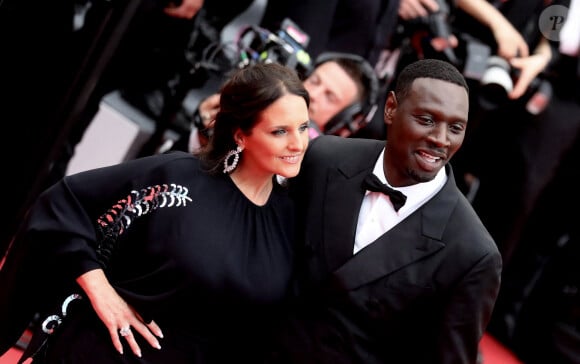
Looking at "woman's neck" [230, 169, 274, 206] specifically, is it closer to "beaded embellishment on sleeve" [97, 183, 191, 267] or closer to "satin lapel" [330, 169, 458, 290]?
"beaded embellishment on sleeve" [97, 183, 191, 267]

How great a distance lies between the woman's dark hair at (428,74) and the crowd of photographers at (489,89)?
0.71 m

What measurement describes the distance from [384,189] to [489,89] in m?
0.82

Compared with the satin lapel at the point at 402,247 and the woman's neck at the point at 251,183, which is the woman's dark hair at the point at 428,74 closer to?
the satin lapel at the point at 402,247

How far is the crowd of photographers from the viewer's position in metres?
2.21

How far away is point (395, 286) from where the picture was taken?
1.31m

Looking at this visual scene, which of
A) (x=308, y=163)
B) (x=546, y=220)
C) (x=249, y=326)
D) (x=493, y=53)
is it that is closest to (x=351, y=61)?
(x=493, y=53)

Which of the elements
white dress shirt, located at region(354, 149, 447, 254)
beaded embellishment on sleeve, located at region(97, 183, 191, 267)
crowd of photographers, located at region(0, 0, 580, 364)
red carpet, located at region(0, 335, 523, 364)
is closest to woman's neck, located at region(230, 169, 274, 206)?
beaded embellishment on sleeve, located at region(97, 183, 191, 267)

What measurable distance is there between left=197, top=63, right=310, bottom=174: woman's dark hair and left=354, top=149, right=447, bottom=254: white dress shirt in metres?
0.27

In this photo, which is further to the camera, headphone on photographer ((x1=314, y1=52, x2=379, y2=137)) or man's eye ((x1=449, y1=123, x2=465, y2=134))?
headphone on photographer ((x1=314, y1=52, x2=379, y2=137))

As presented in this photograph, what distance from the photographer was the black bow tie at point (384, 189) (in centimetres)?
131

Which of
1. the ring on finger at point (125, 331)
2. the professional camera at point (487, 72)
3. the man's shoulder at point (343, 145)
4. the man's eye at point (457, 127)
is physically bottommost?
the ring on finger at point (125, 331)

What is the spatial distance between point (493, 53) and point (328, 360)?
4.00ft

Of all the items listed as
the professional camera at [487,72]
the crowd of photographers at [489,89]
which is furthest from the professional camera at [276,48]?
the professional camera at [487,72]

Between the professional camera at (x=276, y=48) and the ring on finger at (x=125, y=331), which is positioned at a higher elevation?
the professional camera at (x=276, y=48)
